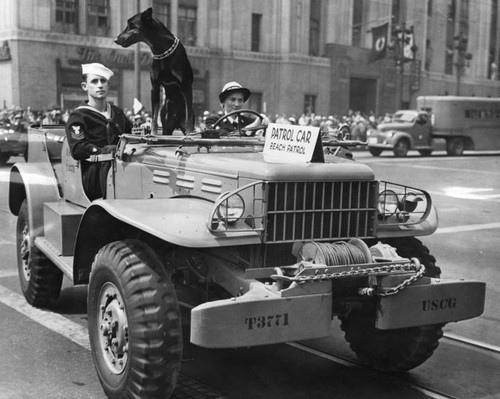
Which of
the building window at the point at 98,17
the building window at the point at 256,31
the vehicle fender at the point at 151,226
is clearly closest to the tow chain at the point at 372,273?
the vehicle fender at the point at 151,226

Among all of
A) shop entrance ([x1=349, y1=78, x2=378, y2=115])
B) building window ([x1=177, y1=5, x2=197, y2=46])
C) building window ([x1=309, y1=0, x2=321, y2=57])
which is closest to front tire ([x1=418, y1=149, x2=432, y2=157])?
building window ([x1=309, y1=0, x2=321, y2=57])

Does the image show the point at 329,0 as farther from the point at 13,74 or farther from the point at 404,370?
the point at 404,370

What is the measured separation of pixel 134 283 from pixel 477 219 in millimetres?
9605

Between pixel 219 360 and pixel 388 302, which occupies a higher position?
pixel 388 302

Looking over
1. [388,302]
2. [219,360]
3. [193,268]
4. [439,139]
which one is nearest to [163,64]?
[193,268]

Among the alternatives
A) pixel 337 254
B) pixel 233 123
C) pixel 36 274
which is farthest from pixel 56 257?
pixel 337 254

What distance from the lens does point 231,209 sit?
4.05m

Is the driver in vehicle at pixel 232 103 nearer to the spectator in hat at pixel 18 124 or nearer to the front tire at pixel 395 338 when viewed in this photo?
the front tire at pixel 395 338

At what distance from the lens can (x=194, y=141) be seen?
483 cm

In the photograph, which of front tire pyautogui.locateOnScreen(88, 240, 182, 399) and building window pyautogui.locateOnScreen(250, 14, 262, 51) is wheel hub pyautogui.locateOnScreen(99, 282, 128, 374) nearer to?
front tire pyautogui.locateOnScreen(88, 240, 182, 399)

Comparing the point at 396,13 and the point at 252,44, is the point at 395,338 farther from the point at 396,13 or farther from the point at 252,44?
the point at 252,44

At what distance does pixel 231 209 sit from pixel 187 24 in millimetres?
30896

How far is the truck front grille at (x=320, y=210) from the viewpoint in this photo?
162 inches

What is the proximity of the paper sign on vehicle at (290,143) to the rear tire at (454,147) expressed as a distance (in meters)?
27.5
